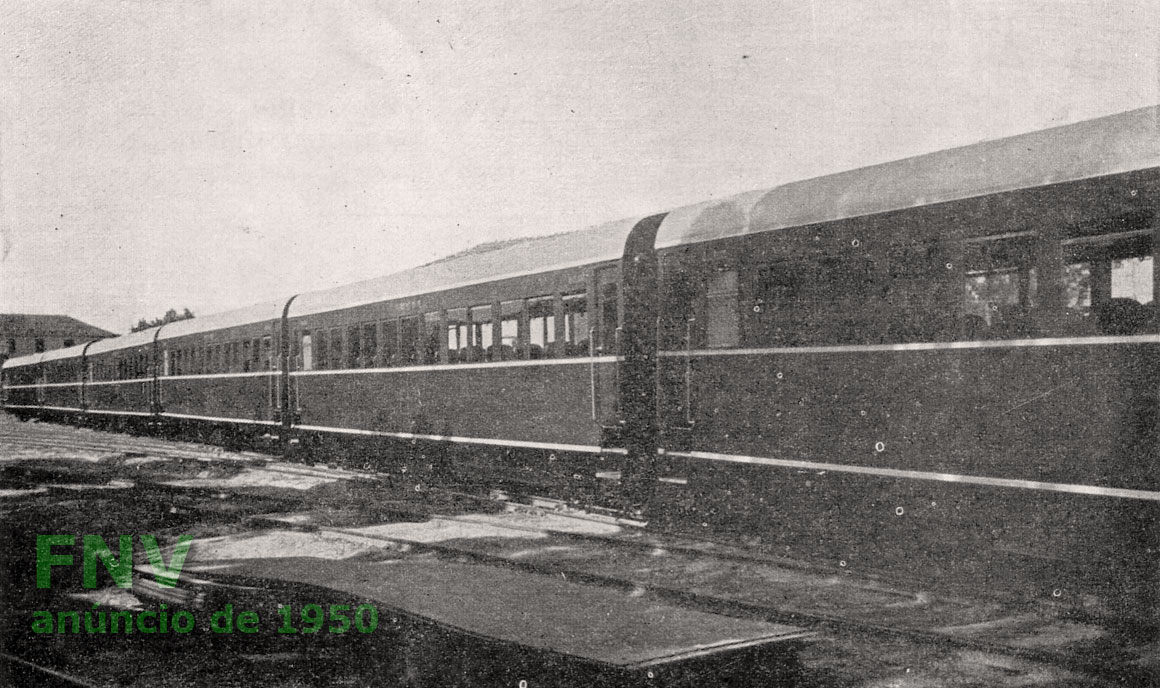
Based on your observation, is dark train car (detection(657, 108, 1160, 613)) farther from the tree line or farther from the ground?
the tree line

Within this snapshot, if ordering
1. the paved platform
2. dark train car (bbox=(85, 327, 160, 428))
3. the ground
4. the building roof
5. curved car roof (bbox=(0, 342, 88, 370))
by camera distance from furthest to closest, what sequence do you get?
the building roof, curved car roof (bbox=(0, 342, 88, 370)), dark train car (bbox=(85, 327, 160, 428)), the ground, the paved platform

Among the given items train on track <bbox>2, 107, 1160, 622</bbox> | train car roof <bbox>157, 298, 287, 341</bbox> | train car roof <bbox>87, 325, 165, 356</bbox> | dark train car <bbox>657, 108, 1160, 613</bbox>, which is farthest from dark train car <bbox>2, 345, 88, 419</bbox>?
dark train car <bbox>657, 108, 1160, 613</bbox>

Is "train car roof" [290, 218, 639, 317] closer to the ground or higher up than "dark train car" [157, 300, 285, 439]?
higher up

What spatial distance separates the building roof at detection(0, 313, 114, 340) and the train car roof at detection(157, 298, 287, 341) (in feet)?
83.5

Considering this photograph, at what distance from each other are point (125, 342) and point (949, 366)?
2861 cm

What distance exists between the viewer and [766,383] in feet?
25.8

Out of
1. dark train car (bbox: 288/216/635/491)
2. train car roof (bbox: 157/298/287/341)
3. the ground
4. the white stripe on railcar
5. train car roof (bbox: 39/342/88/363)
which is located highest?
train car roof (bbox: 157/298/287/341)

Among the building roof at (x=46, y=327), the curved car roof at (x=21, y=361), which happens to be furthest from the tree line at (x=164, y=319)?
the curved car roof at (x=21, y=361)

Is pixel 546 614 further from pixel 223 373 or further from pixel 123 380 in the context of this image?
pixel 123 380

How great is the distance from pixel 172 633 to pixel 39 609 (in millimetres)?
1450

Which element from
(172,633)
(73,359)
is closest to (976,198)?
(172,633)

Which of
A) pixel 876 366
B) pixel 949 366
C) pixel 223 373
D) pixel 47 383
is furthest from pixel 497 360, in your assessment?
pixel 47 383

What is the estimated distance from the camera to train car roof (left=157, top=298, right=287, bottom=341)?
→ 764 inches

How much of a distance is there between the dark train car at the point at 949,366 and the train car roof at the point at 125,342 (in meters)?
23.4
